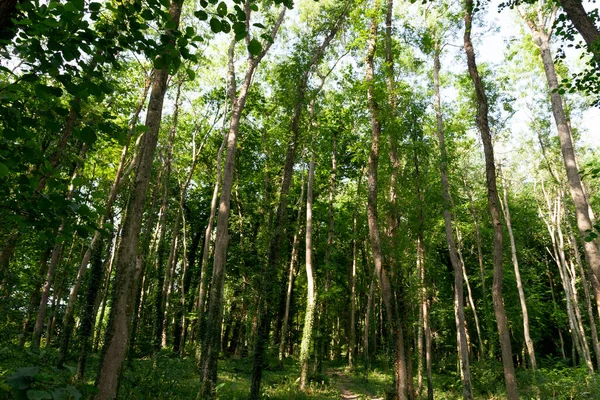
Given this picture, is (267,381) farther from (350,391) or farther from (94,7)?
(94,7)

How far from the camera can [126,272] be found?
19.2ft

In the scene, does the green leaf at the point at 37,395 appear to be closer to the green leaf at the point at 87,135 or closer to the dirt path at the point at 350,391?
the green leaf at the point at 87,135

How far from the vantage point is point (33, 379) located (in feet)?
4.77

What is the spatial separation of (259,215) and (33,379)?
2215 cm

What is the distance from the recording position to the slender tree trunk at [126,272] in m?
5.50

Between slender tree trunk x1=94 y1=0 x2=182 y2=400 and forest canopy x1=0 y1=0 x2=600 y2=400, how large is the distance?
3 cm

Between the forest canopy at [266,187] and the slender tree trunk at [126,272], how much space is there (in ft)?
0.11

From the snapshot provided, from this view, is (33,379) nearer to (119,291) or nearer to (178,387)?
(119,291)

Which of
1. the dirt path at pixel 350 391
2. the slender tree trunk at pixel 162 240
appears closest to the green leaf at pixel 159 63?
the dirt path at pixel 350 391

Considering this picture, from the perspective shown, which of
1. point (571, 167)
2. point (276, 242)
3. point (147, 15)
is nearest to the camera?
point (147, 15)

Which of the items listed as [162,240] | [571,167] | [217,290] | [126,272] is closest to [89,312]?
[217,290]

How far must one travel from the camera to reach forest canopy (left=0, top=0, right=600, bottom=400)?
2463 millimetres

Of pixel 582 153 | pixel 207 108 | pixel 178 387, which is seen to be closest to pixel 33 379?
pixel 178 387

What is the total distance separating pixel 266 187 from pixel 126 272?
15.9m
